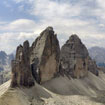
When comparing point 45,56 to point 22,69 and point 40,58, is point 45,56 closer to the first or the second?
point 40,58

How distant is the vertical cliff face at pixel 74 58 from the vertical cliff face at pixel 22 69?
3551cm

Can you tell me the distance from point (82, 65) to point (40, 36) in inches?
1277

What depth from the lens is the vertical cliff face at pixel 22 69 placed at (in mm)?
68606

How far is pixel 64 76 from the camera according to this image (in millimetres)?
97312

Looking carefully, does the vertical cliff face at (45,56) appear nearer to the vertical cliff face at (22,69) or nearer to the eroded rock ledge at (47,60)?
the eroded rock ledge at (47,60)

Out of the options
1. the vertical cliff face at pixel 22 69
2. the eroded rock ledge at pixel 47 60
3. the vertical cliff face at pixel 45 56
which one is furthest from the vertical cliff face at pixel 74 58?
the vertical cliff face at pixel 22 69

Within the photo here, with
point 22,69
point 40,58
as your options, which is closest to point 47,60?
point 40,58

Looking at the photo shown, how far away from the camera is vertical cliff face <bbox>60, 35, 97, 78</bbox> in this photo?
355 ft

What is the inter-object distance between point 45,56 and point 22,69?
1861 cm

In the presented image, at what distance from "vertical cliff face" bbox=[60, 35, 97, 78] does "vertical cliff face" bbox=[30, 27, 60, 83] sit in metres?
14.9

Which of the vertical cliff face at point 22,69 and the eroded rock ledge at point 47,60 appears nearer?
the vertical cliff face at point 22,69

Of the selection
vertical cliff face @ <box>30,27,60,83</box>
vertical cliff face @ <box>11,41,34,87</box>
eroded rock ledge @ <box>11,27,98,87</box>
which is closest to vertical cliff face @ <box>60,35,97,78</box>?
eroded rock ledge @ <box>11,27,98,87</box>

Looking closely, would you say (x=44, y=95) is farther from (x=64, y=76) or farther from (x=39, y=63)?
(x=64, y=76)

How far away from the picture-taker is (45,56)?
289 feet
